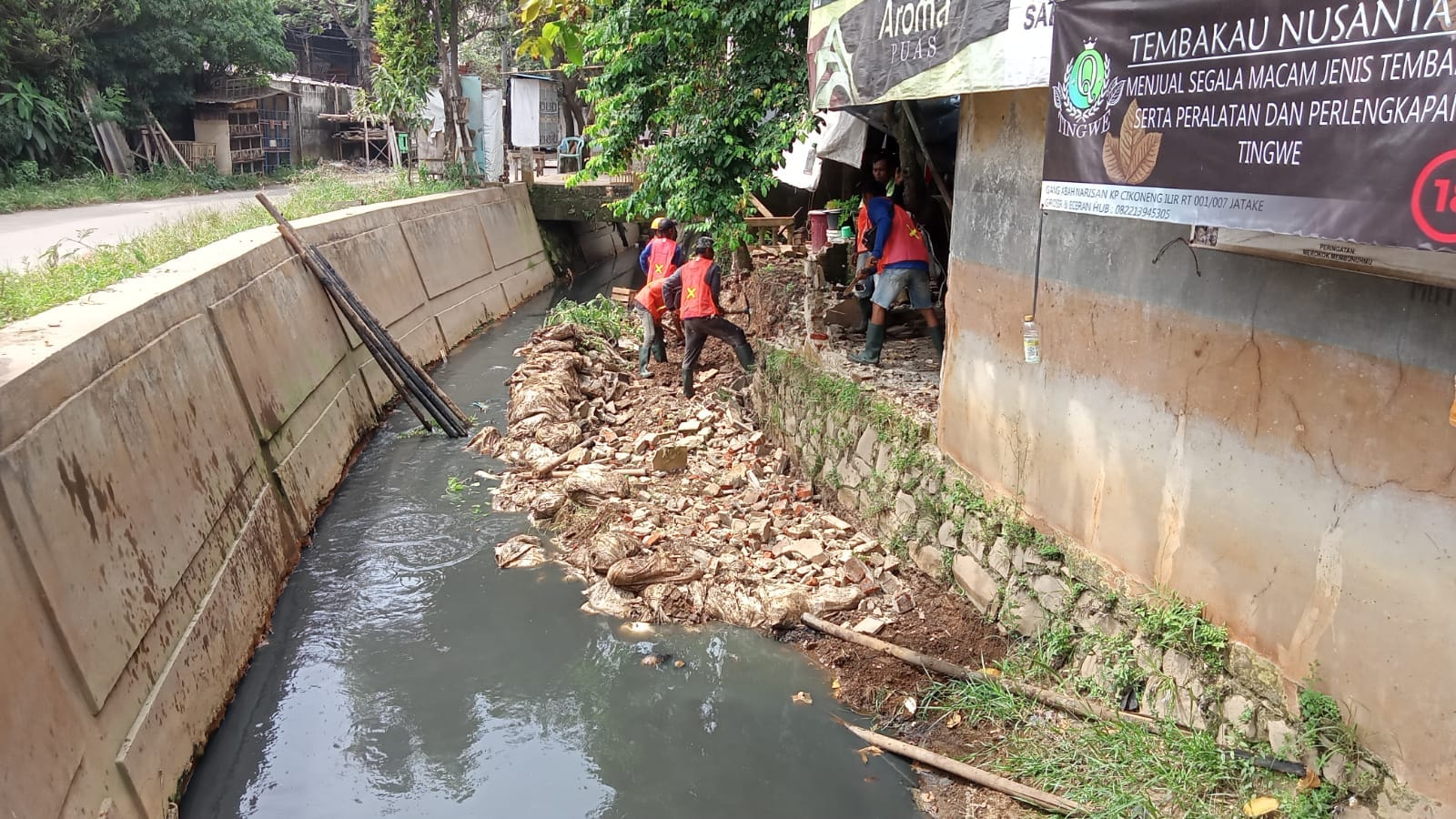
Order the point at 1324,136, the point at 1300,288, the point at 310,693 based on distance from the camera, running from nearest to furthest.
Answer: the point at 1324,136, the point at 1300,288, the point at 310,693

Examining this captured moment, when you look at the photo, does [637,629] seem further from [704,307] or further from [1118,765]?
[704,307]

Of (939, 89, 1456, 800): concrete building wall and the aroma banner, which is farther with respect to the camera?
(939, 89, 1456, 800): concrete building wall

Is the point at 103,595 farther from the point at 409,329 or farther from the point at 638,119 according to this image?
the point at 409,329

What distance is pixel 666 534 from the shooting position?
789 cm

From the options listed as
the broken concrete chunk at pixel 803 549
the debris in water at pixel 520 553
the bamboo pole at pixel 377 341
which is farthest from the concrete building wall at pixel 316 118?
the broken concrete chunk at pixel 803 549

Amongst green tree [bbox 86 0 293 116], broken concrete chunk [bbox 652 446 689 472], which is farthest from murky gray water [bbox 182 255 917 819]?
green tree [bbox 86 0 293 116]

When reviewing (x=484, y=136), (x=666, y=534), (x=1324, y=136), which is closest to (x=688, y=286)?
(x=666, y=534)

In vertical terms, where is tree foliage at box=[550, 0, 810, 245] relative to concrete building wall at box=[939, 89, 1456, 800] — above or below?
above

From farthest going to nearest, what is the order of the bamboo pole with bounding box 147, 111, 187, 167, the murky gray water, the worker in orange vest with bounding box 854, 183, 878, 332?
the bamboo pole with bounding box 147, 111, 187, 167
the worker in orange vest with bounding box 854, 183, 878, 332
the murky gray water

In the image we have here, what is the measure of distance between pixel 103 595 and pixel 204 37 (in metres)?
26.1

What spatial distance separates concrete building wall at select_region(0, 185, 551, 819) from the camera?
4.12 meters

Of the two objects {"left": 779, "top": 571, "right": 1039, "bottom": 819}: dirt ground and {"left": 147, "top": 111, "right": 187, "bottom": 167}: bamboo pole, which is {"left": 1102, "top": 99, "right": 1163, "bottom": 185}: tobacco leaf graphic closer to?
{"left": 779, "top": 571, "right": 1039, "bottom": 819}: dirt ground

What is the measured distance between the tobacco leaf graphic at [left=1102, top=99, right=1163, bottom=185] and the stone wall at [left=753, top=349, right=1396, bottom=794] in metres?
2.06

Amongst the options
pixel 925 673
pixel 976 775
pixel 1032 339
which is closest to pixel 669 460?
pixel 925 673
